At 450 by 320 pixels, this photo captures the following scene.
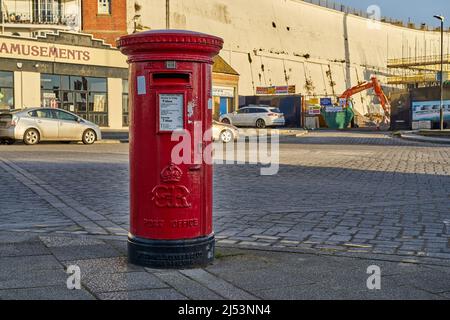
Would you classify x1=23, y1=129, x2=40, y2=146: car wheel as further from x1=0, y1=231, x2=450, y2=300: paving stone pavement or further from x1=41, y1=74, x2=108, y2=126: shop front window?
x1=0, y1=231, x2=450, y2=300: paving stone pavement

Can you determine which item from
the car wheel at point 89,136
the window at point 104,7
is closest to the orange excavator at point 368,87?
the window at point 104,7

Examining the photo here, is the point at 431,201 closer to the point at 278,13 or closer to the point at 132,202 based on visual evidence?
the point at 132,202

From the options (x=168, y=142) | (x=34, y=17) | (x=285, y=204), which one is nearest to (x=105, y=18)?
(x=34, y=17)

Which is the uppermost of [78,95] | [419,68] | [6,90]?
[419,68]

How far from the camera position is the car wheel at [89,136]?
23969 mm

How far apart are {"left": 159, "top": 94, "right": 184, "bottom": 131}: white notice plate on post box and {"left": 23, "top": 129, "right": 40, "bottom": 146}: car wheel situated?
18884 millimetres

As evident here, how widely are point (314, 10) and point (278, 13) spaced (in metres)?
8.62

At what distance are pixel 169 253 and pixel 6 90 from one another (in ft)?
103


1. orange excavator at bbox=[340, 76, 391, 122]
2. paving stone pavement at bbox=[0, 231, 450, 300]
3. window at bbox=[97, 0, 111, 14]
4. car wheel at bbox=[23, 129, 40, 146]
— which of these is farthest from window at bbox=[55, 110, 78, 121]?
orange excavator at bbox=[340, 76, 391, 122]

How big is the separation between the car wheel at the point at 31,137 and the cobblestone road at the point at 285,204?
24.5ft

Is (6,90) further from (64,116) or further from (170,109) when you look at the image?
(170,109)

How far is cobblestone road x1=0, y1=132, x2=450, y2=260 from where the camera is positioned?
6.27 m

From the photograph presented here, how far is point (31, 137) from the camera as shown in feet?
74.3
